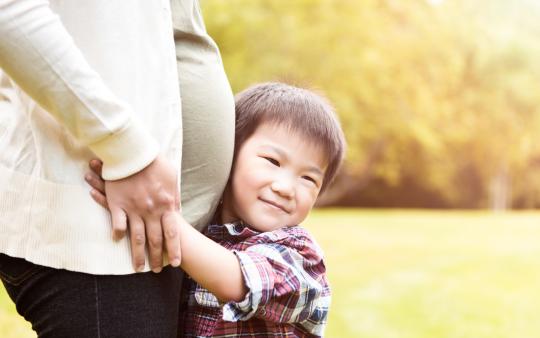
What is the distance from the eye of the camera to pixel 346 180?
16.7m

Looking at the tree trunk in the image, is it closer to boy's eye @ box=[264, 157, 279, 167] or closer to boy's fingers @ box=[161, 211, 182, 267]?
boy's eye @ box=[264, 157, 279, 167]

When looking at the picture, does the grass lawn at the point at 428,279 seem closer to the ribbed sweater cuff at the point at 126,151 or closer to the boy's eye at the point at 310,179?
the boy's eye at the point at 310,179

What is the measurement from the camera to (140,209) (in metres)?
1.26

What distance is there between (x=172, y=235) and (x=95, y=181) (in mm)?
169

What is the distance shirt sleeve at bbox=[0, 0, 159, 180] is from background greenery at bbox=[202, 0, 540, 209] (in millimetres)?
11090

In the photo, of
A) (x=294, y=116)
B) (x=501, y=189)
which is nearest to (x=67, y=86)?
(x=294, y=116)

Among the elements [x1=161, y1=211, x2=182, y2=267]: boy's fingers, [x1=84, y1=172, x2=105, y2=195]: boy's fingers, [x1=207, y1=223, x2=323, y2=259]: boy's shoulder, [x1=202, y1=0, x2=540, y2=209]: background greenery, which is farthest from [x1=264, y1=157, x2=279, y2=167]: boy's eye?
[x1=202, y1=0, x2=540, y2=209]: background greenery

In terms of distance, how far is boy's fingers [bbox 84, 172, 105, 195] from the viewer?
1.25m

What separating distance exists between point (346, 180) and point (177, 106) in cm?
1545

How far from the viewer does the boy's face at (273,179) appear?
165cm

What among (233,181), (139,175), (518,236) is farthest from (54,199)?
(518,236)

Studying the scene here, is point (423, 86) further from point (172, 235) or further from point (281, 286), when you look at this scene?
point (172, 235)

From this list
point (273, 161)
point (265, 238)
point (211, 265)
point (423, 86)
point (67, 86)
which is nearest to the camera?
point (67, 86)

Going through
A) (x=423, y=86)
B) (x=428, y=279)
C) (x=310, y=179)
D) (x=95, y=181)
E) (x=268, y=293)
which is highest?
(x=95, y=181)
